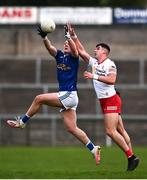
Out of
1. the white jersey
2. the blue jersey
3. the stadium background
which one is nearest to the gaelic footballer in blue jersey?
the blue jersey

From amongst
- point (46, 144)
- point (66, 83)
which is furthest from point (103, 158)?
point (46, 144)

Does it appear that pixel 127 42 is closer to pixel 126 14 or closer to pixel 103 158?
pixel 126 14

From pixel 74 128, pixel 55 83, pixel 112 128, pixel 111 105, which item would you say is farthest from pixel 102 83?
pixel 55 83

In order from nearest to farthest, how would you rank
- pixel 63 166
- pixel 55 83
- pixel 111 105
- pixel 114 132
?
1. pixel 114 132
2. pixel 111 105
3. pixel 63 166
4. pixel 55 83

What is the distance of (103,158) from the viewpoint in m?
21.8

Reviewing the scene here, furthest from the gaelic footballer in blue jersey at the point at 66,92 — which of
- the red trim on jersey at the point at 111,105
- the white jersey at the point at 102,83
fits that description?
the red trim on jersey at the point at 111,105

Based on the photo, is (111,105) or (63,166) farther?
(63,166)

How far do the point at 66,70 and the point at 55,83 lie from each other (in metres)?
24.0

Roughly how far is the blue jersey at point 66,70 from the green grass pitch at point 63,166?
1584 millimetres

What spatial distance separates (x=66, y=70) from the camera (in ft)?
53.0

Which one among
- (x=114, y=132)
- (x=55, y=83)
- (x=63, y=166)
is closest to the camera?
(x=114, y=132)

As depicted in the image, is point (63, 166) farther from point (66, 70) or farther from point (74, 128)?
point (66, 70)

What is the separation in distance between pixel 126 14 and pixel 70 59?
3120 centimetres

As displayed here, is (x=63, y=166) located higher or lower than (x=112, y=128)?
lower
